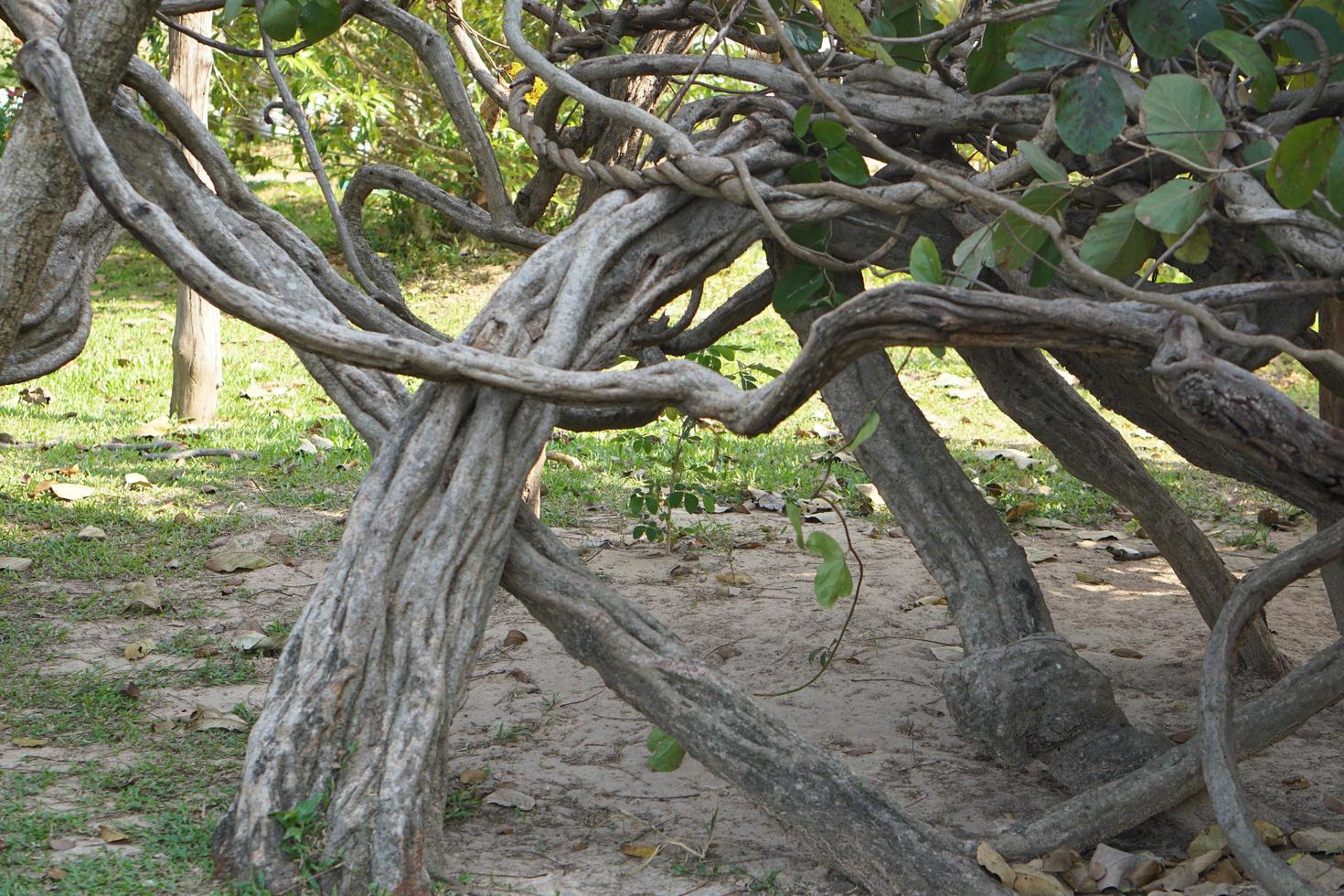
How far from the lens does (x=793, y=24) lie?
325cm

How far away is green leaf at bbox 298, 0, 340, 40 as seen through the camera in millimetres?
2930

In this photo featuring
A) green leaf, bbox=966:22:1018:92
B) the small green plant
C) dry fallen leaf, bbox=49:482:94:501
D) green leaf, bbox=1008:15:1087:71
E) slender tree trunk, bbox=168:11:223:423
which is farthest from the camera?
slender tree trunk, bbox=168:11:223:423

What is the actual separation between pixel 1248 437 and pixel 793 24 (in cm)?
180

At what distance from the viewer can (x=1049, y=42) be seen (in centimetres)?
240

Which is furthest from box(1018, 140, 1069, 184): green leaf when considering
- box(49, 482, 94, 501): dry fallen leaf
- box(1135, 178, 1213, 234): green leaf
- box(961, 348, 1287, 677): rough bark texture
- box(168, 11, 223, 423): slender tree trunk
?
box(168, 11, 223, 423): slender tree trunk

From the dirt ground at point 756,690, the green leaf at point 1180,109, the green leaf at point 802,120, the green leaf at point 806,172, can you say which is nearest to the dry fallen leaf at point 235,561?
the dirt ground at point 756,690

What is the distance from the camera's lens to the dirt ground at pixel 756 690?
2.60 meters

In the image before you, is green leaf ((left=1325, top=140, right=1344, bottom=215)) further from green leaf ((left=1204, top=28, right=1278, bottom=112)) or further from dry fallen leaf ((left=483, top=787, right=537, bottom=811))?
dry fallen leaf ((left=483, top=787, right=537, bottom=811))

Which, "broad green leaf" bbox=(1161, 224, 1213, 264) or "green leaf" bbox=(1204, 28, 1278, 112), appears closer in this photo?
"green leaf" bbox=(1204, 28, 1278, 112)

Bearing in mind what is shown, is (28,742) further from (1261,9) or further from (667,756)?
(1261,9)

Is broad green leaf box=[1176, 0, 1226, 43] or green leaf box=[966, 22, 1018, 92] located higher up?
broad green leaf box=[1176, 0, 1226, 43]

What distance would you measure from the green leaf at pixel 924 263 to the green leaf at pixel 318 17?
1548mm

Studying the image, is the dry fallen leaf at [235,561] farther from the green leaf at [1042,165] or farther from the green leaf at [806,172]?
the green leaf at [1042,165]

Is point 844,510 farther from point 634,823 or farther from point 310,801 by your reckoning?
point 310,801
